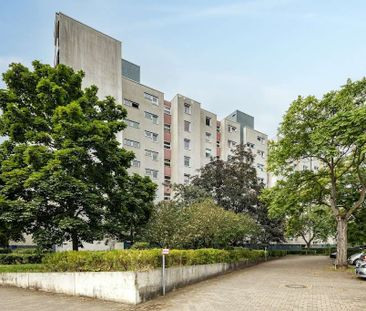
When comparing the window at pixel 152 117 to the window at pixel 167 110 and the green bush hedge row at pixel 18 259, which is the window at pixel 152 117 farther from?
the green bush hedge row at pixel 18 259

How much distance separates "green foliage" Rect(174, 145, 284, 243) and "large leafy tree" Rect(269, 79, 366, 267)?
8.53 meters

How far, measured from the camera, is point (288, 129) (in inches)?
906

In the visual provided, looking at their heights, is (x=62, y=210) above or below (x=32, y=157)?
below

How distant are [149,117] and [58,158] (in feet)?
83.1

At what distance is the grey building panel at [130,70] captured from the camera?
41.6m

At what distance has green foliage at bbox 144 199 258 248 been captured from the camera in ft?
64.3

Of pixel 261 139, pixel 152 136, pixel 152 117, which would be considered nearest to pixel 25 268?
pixel 152 136

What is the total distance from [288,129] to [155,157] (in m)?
20.9

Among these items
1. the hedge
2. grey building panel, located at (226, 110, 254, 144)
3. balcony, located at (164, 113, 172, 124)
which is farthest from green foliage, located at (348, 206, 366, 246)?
grey building panel, located at (226, 110, 254, 144)

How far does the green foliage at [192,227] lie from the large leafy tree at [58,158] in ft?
5.90

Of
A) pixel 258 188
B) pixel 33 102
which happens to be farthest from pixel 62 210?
pixel 258 188

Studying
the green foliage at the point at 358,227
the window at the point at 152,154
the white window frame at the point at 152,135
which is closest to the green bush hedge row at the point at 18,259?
the green foliage at the point at 358,227

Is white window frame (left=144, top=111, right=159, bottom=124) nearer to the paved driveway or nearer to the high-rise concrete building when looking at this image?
the high-rise concrete building

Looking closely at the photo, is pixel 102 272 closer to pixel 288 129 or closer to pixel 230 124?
pixel 288 129
